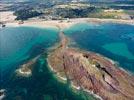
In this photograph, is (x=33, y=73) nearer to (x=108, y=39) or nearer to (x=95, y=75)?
(x=95, y=75)

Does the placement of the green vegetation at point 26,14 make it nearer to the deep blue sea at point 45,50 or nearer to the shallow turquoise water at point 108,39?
the deep blue sea at point 45,50

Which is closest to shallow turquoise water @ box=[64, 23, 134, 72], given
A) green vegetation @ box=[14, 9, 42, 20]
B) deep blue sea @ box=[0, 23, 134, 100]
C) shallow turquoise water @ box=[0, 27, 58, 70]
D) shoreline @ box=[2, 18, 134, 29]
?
deep blue sea @ box=[0, 23, 134, 100]

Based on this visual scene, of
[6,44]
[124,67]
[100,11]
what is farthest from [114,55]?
[100,11]

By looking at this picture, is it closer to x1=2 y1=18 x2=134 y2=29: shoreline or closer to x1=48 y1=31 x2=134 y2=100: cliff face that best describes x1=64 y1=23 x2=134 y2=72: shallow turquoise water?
x1=2 y1=18 x2=134 y2=29: shoreline

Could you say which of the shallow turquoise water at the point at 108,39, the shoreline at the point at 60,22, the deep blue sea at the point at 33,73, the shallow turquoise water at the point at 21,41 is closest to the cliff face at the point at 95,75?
the deep blue sea at the point at 33,73

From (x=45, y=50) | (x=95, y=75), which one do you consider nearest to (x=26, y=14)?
(x=45, y=50)
